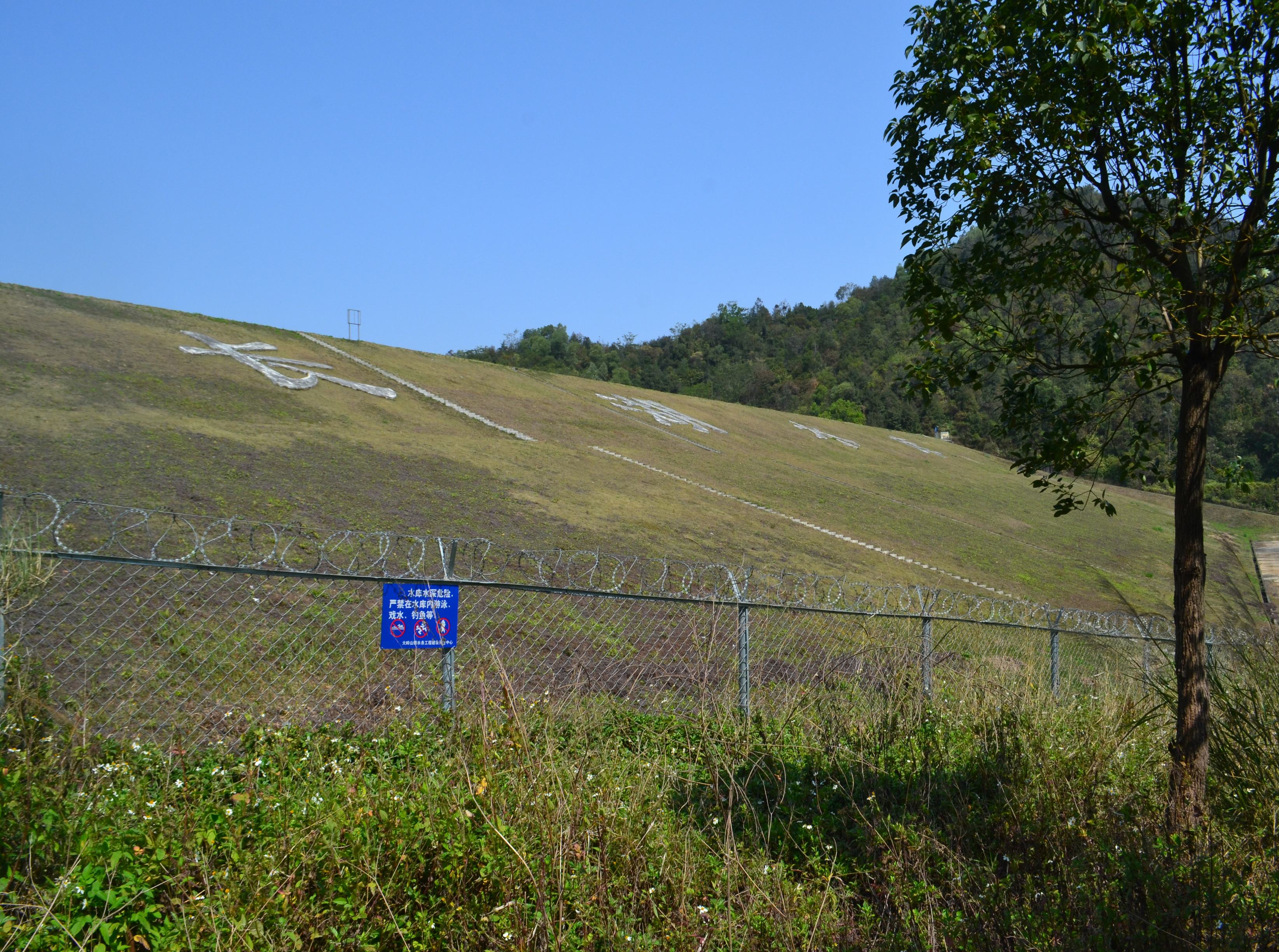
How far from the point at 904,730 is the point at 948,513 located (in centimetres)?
2138

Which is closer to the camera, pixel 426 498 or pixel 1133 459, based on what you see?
pixel 1133 459

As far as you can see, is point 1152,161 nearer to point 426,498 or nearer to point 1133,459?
point 1133,459

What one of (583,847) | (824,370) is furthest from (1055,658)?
(824,370)

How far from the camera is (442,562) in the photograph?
6.09m

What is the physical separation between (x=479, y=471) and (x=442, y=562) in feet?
35.6

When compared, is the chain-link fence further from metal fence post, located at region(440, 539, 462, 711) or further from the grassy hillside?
the grassy hillside

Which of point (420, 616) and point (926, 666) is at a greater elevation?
point (420, 616)

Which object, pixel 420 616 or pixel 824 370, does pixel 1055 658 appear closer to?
pixel 420 616

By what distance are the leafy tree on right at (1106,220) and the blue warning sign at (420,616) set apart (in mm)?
2960

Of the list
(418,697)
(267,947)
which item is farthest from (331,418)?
(267,947)

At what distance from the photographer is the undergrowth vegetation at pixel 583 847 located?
9.85 ft

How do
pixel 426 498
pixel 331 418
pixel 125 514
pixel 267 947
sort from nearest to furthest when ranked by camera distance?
pixel 267 947 → pixel 125 514 → pixel 426 498 → pixel 331 418

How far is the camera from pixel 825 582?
14.1 metres

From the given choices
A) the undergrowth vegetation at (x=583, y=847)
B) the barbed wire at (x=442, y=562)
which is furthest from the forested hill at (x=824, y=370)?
the undergrowth vegetation at (x=583, y=847)
